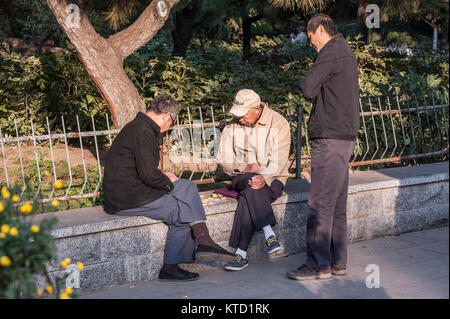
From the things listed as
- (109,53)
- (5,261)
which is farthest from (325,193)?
(109,53)

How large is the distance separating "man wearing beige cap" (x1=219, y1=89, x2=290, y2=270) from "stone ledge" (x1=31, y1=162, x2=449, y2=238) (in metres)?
0.18

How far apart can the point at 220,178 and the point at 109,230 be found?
1326mm

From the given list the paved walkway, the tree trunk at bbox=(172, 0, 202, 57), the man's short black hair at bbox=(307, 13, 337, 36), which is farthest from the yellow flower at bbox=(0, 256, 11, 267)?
the tree trunk at bbox=(172, 0, 202, 57)

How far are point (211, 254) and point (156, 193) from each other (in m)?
0.62

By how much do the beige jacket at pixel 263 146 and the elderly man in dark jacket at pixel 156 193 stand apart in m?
0.68

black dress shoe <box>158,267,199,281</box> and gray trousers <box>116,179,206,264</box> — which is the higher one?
gray trousers <box>116,179,206,264</box>

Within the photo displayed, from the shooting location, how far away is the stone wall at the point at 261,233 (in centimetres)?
470

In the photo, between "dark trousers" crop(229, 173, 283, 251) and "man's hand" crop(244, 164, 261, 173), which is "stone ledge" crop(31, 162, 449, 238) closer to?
"dark trousers" crop(229, 173, 283, 251)

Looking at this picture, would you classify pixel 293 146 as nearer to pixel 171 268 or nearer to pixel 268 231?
pixel 268 231

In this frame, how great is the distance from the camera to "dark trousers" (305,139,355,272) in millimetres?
4660

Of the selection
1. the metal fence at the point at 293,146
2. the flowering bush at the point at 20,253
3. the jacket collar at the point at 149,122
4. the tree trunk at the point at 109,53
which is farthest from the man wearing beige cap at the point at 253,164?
the flowering bush at the point at 20,253

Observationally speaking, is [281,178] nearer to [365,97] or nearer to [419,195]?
[419,195]

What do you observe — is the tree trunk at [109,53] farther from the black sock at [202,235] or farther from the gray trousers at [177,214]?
the black sock at [202,235]

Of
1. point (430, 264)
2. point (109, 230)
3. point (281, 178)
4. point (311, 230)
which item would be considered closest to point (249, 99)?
point (281, 178)
